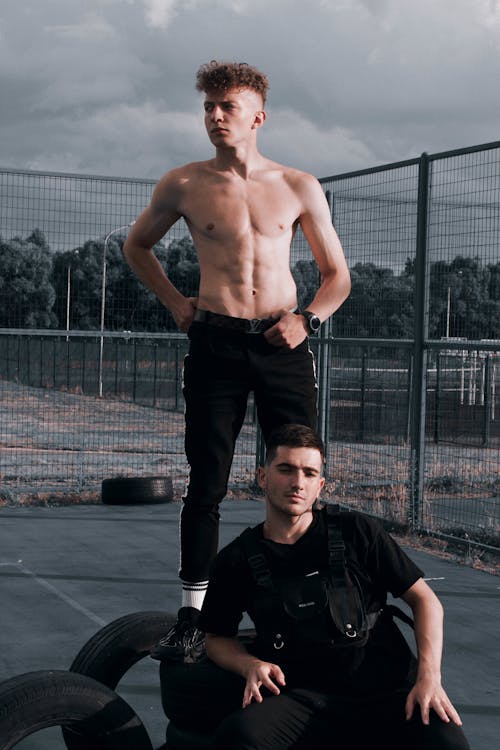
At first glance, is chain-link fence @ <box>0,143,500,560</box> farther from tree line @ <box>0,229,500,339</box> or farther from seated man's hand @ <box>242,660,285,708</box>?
seated man's hand @ <box>242,660,285,708</box>

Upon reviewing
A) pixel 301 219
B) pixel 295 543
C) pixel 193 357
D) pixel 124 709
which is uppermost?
pixel 301 219

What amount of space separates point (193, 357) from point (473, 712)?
1.79 metres

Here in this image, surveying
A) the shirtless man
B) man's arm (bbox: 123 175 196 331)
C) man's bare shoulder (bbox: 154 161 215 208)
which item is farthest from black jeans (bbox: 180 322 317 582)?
man's bare shoulder (bbox: 154 161 215 208)

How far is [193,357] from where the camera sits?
14.1ft

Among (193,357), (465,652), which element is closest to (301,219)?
(193,357)

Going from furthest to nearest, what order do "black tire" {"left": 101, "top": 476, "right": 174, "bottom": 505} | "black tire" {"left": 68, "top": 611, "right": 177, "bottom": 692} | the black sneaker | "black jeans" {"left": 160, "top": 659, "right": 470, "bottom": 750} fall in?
"black tire" {"left": 101, "top": 476, "right": 174, "bottom": 505}, "black tire" {"left": 68, "top": 611, "right": 177, "bottom": 692}, the black sneaker, "black jeans" {"left": 160, "top": 659, "right": 470, "bottom": 750}

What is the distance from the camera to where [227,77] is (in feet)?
13.3

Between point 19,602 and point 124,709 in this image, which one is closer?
point 124,709

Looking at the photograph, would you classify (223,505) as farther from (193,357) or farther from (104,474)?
(193,357)

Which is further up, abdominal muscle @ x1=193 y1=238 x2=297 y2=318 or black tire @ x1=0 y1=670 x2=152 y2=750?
abdominal muscle @ x1=193 y1=238 x2=297 y2=318

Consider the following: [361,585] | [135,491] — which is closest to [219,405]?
[361,585]

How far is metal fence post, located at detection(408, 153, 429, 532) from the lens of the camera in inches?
335

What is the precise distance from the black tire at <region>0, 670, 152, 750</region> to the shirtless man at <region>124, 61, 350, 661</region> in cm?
89

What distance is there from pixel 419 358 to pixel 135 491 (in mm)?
2897
